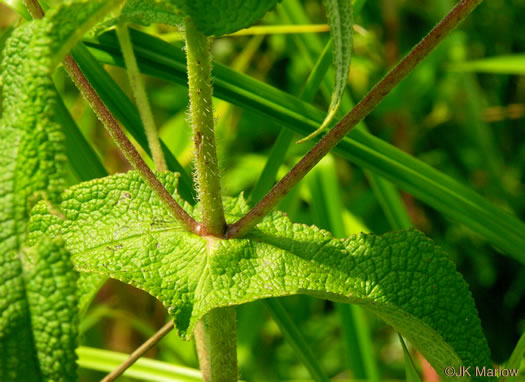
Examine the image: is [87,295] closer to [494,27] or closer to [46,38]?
[46,38]

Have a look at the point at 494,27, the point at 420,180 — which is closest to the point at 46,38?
the point at 420,180

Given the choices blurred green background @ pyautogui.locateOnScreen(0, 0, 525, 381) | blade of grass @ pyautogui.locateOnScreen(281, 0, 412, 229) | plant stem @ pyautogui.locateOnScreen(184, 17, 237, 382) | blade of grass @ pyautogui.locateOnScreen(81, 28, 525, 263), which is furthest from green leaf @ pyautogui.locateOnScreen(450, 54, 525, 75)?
plant stem @ pyautogui.locateOnScreen(184, 17, 237, 382)

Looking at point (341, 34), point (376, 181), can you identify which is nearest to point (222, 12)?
point (341, 34)

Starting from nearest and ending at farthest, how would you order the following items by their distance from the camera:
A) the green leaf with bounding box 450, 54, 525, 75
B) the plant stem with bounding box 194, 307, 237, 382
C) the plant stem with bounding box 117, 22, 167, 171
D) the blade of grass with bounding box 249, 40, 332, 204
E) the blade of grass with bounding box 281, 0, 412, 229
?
the plant stem with bounding box 194, 307, 237, 382, the plant stem with bounding box 117, 22, 167, 171, the blade of grass with bounding box 249, 40, 332, 204, the blade of grass with bounding box 281, 0, 412, 229, the green leaf with bounding box 450, 54, 525, 75

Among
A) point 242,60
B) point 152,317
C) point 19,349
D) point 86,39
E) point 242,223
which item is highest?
point 242,60

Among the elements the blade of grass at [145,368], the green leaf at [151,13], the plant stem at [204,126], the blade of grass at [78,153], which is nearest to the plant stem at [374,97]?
the plant stem at [204,126]

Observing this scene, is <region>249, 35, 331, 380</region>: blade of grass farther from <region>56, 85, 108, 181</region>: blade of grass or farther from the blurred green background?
the blurred green background
